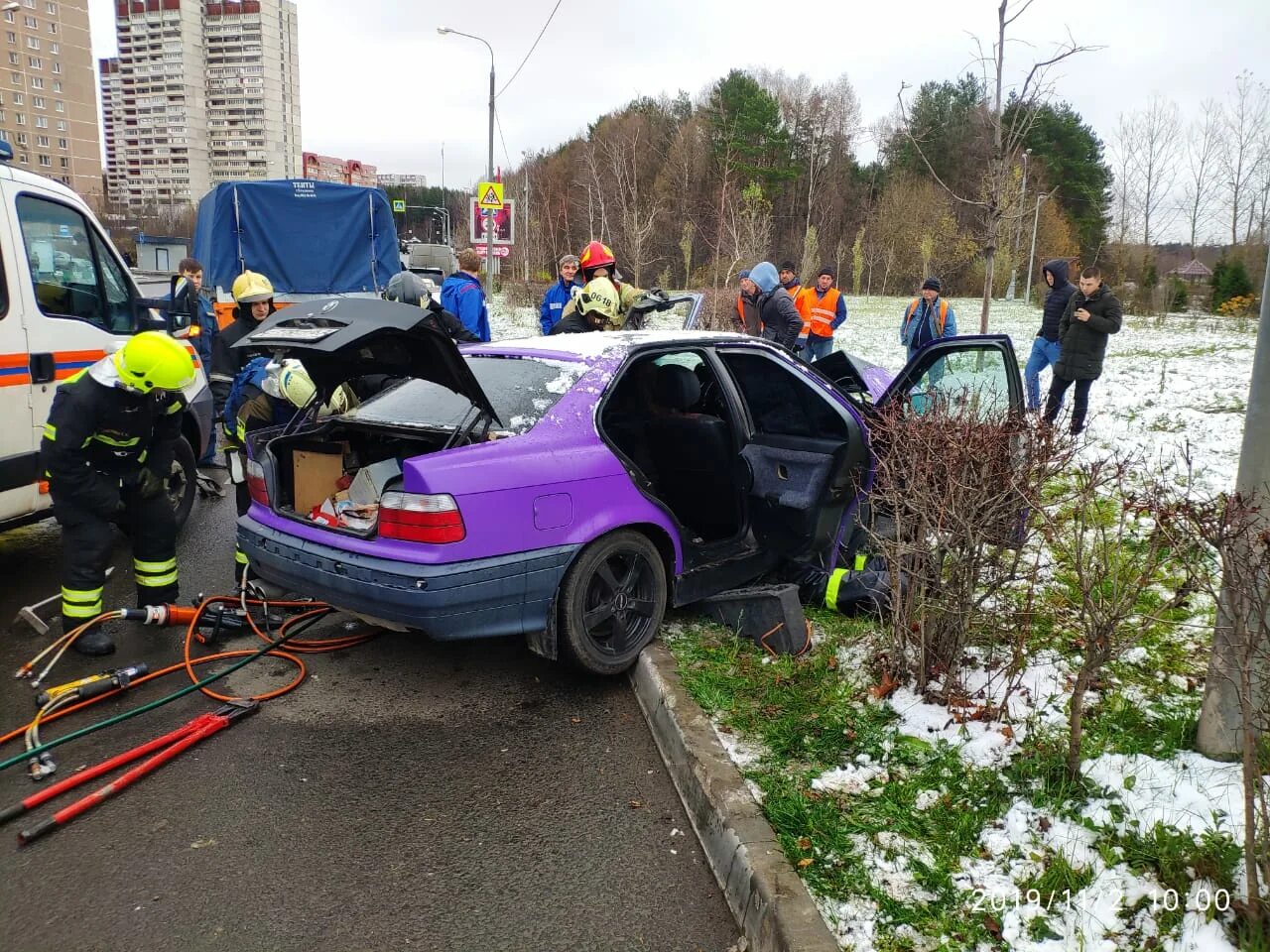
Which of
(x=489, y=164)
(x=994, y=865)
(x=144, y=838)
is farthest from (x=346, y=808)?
(x=489, y=164)

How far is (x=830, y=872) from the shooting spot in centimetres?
251

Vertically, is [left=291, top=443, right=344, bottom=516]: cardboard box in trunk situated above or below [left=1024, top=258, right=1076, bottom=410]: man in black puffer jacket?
below

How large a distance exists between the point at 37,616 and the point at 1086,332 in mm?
8299

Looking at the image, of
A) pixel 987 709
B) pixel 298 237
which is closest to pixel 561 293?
pixel 298 237

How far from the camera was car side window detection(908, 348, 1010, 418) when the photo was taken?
4227 mm

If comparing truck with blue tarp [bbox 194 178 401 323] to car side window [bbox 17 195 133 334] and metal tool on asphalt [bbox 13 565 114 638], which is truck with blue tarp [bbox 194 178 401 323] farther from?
metal tool on asphalt [bbox 13 565 114 638]

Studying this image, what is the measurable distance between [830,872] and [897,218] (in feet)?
160

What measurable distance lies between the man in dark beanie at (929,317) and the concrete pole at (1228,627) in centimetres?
725

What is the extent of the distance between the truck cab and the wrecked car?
1.26m

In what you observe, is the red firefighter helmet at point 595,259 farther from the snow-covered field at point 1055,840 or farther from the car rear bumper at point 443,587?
the snow-covered field at point 1055,840

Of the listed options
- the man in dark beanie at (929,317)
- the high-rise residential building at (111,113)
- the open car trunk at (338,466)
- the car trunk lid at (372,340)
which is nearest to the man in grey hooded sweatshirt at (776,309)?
the man in dark beanie at (929,317)

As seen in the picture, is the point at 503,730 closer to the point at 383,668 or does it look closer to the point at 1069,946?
the point at 383,668

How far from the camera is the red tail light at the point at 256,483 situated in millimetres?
4176

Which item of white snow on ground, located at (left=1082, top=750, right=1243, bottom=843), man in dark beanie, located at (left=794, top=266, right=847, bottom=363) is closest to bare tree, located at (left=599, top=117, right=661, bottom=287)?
man in dark beanie, located at (left=794, top=266, right=847, bottom=363)
